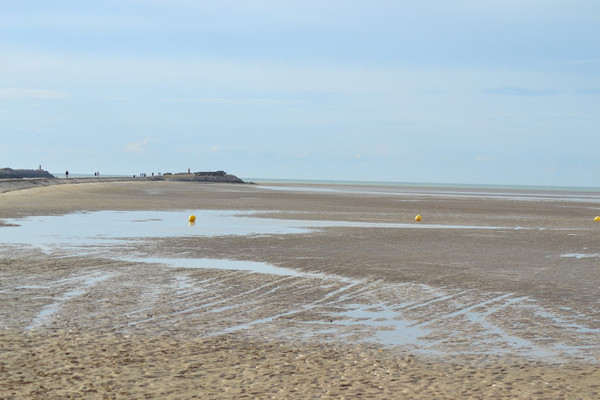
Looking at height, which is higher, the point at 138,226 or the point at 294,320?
the point at 138,226

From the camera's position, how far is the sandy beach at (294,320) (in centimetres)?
792

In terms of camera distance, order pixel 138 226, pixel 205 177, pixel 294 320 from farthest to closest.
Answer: pixel 205 177 → pixel 138 226 → pixel 294 320

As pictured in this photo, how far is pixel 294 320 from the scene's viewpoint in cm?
1130

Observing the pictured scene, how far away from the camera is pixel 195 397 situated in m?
7.31

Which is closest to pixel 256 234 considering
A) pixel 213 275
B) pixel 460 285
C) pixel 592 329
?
pixel 213 275

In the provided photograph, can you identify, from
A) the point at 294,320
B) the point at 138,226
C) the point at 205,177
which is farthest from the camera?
the point at 205,177

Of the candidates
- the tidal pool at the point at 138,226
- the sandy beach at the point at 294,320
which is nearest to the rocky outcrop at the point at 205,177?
the tidal pool at the point at 138,226

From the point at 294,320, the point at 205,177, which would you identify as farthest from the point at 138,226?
the point at 205,177

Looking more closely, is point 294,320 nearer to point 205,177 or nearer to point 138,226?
point 138,226

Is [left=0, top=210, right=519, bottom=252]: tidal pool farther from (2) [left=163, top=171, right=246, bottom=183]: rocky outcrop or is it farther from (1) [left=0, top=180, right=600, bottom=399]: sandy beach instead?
(2) [left=163, top=171, right=246, bottom=183]: rocky outcrop

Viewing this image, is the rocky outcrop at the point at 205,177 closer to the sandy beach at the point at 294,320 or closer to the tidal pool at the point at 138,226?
the tidal pool at the point at 138,226

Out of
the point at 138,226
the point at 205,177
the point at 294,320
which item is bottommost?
the point at 294,320

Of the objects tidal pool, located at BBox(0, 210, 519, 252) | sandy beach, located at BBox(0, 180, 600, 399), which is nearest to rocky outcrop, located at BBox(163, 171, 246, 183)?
tidal pool, located at BBox(0, 210, 519, 252)

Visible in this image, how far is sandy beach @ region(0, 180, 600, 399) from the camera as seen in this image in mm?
7918
